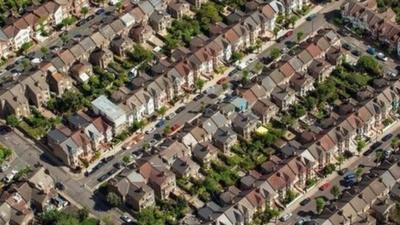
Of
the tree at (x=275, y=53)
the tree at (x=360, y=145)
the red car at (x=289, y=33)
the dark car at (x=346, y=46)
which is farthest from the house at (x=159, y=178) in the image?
the dark car at (x=346, y=46)

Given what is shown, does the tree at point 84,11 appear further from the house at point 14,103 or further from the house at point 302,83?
the house at point 302,83

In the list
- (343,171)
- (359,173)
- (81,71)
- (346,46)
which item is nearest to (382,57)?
(346,46)

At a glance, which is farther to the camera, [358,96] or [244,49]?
[244,49]

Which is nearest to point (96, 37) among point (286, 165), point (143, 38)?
point (143, 38)

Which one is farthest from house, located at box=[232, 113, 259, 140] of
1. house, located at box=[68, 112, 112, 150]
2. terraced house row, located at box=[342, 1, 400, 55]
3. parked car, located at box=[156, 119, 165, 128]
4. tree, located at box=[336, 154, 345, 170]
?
terraced house row, located at box=[342, 1, 400, 55]

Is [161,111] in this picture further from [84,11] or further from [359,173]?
[359,173]

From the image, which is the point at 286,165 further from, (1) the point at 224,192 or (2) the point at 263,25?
(2) the point at 263,25
